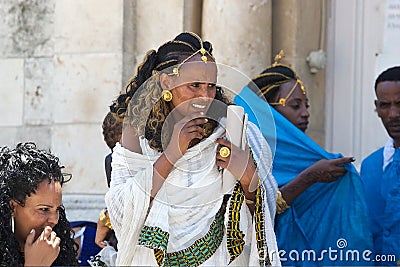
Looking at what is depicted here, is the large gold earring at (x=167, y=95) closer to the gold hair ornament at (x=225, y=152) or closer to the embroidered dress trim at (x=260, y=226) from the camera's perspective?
the gold hair ornament at (x=225, y=152)

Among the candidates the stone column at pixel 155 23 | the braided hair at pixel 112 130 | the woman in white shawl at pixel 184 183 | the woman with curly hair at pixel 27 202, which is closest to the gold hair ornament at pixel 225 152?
the woman in white shawl at pixel 184 183

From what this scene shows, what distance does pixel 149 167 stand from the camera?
12.0ft

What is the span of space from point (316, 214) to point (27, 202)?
6.18ft

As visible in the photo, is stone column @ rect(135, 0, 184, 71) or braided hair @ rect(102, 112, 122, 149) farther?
stone column @ rect(135, 0, 184, 71)

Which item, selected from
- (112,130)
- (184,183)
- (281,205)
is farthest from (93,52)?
(184,183)

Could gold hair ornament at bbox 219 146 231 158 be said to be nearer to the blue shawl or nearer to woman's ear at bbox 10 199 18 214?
woman's ear at bbox 10 199 18 214

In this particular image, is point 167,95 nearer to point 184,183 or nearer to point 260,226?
point 184,183

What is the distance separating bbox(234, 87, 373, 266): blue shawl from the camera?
489cm

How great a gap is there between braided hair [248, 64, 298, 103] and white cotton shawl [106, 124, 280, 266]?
5.05ft

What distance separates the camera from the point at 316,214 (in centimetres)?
501

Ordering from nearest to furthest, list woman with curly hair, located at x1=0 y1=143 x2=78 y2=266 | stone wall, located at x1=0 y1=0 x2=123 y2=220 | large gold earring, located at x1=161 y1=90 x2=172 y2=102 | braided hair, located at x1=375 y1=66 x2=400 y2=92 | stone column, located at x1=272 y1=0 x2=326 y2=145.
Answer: woman with curly hair, located at x1=0 y1=143 x2=78 y2=266, large gold earring, located at x1=161 y1=90 x2=172 y2=102, braided hair, located at x1=375 y1=66 x2=400 y2=92, stone wall, located at x1=0 y1=0 x2=123 y2=220, stone column, located at x1=272 y1=0 x2=326 y2=145

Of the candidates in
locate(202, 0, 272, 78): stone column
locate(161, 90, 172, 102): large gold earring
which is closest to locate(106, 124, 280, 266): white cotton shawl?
locate(161, 90, 172, 102): large gold earring

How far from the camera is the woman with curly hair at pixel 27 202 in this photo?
11.4ft

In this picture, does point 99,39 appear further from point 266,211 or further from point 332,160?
point 266,211
